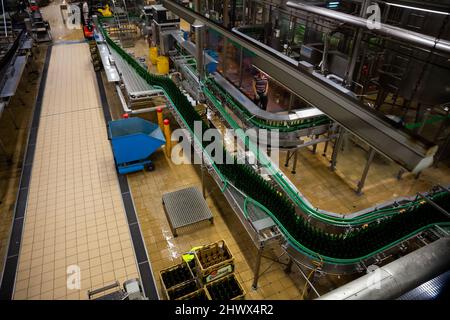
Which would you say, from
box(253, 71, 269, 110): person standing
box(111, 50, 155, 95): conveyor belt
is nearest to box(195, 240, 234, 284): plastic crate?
box(253, 71, 269, 110): person standing

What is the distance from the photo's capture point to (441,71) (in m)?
5.74

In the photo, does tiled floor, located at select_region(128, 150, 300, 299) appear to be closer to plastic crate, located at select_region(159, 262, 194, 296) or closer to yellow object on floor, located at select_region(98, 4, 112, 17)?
plastic crate, located at select_region(159, 262, 194, 296)

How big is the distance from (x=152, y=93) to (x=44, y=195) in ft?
9.84

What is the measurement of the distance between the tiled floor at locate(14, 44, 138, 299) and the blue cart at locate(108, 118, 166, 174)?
0.46 meters

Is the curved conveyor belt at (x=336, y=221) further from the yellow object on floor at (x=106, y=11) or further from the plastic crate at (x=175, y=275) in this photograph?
the yellow object on floor at (x=106, y=11)

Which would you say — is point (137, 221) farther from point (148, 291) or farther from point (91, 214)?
point (148, 291)

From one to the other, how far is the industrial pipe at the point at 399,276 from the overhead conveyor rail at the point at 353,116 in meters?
0.74

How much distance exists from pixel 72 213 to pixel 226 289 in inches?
121

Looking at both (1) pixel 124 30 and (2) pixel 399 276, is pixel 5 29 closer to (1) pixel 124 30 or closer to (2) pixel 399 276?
(1) pixel 124 30

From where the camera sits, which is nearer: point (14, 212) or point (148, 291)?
Result: point (148, 291)

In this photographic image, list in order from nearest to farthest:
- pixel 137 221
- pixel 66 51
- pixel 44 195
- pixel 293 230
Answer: pixel 293 230, pixel 137 221, pixel 44 195, pixel 66 51

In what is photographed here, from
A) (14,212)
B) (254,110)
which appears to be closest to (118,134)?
(14,212)

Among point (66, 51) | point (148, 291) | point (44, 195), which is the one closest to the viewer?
point (148, 291)

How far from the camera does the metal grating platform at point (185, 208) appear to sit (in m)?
4.86
